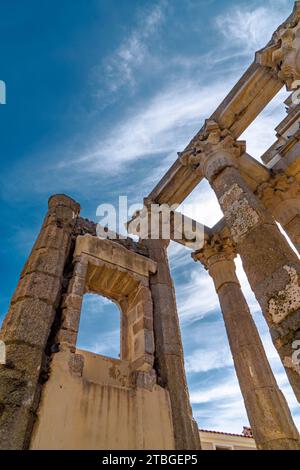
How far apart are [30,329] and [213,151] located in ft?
18.7

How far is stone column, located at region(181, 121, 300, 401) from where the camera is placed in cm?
361

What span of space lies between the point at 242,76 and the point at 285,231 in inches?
176

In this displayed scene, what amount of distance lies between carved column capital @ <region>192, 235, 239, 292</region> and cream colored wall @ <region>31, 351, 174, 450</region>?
5.62 m

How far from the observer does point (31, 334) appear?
426cm

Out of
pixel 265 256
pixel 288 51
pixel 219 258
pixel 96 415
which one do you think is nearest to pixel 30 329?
pixel 96 415

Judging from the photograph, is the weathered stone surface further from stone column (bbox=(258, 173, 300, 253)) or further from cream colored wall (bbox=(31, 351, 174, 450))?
stone column (bbox=(258, 173, 300, 253))

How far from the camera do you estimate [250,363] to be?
7691 millimetres

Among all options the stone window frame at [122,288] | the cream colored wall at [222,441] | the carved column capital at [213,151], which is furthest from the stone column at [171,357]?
the cream colored wall at [222,441]

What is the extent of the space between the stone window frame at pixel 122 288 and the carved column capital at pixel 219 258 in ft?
12.2

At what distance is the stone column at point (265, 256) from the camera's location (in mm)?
3613

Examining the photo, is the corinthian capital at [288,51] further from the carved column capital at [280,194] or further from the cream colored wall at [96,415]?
the cream colored wall at [96,415]

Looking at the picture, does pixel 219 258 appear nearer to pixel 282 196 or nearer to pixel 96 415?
pixel 282 196

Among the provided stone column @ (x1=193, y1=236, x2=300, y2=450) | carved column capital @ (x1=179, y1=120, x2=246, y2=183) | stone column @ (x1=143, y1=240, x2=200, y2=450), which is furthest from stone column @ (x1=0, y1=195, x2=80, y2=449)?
stone column @ (x1=193, y1=236, x2=300, y2=450)
